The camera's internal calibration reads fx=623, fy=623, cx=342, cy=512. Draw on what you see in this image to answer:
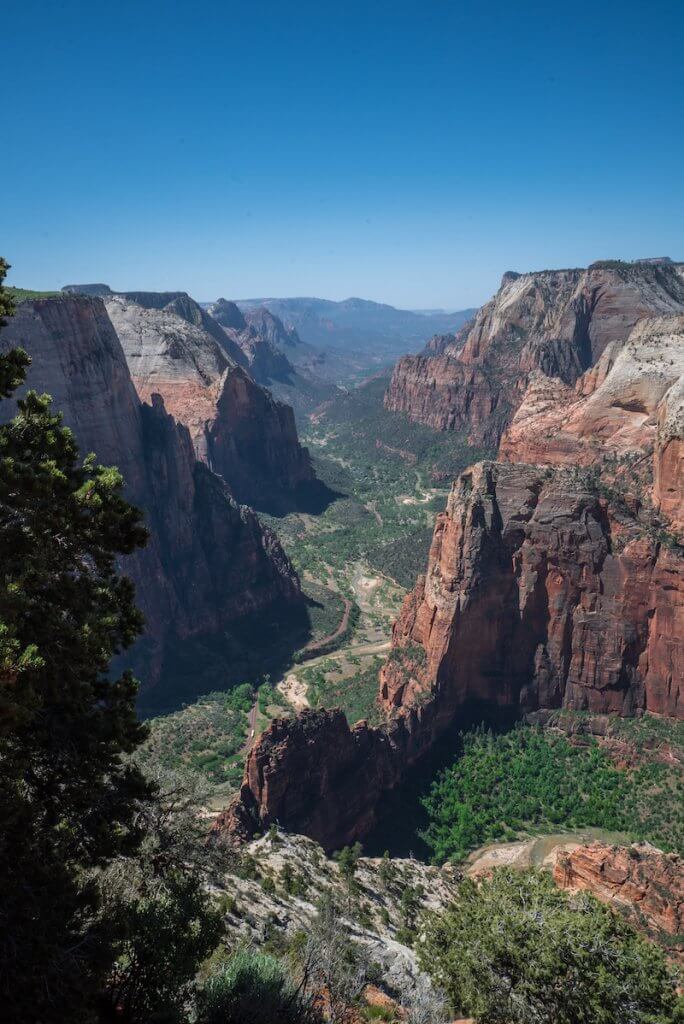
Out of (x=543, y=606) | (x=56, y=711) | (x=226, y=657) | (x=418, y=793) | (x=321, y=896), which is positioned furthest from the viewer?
(x=226, y=657)

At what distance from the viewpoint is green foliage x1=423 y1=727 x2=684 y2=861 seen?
39.6 metres

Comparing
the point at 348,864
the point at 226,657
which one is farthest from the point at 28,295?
the point at 348,864

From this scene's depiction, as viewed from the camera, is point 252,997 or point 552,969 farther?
point 552,969

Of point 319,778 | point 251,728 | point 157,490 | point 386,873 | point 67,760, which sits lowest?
point 251,728

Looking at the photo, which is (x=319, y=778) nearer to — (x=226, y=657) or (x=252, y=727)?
(x=252, y=727)

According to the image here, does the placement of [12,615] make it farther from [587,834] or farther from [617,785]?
[617,785]

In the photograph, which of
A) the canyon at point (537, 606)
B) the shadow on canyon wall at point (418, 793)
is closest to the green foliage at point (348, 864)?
the canyon at point (537, 606)

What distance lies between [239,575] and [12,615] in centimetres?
6721

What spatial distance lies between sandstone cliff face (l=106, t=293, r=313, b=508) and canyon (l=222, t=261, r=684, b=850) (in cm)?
5973

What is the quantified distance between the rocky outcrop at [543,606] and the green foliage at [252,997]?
3418 centimetres

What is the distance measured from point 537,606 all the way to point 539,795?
540 inches

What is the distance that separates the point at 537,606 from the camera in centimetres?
4928

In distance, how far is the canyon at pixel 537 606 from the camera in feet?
130

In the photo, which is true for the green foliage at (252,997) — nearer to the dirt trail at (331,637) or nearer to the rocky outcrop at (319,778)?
the rocky outcrop at (319,778)
